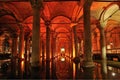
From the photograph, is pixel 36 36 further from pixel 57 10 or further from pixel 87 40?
pixel 57 10

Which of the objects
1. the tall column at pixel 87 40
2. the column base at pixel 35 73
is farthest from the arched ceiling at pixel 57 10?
the column base at pixel 35 73

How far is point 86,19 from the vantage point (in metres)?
11.9

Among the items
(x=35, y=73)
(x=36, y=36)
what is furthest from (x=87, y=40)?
(x=35, y=73)

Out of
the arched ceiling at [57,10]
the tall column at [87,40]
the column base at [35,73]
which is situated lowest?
the column base at [35,73]

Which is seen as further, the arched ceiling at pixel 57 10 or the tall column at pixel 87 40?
the arched ceiling at pixel 57 10

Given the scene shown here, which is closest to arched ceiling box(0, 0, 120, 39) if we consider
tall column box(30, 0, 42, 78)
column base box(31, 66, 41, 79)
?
tall column box(30, 0, 42, 78)

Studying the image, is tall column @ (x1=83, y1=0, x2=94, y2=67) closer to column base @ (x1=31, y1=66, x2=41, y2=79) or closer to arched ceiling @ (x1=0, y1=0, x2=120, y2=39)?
column base @ (x1=31, y1=66, x2=41, y2=79)

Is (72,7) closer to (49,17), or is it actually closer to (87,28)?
(49,17)

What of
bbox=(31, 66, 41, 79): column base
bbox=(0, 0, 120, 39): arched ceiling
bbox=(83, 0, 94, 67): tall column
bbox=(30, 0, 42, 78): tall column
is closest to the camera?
bbox=(31, 66, 41, 79): column base

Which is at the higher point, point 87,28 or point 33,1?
point 33,1

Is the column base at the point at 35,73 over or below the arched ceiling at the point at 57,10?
below

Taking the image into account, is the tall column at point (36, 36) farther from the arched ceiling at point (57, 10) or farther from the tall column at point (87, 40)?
the arched ceiling at point (57, 10)

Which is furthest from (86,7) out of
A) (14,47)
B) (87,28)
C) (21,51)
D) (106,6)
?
(14,47)

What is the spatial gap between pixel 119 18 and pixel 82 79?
55.3 feet
